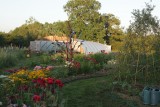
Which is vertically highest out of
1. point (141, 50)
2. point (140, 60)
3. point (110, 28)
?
point (110, 28)

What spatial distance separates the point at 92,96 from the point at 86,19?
46614mm

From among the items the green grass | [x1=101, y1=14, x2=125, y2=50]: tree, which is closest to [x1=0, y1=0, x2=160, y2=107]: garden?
the green grass

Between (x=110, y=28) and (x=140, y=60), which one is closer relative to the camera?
(x=140, y=60)

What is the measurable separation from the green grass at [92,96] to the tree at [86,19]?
4192cm

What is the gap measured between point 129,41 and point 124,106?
3.05 m

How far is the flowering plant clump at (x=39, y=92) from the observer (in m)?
5.68

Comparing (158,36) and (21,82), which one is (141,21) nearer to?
(158,36)

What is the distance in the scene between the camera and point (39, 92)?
6469mm

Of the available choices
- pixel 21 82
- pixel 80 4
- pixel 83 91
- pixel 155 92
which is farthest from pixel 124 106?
pixel 80 4

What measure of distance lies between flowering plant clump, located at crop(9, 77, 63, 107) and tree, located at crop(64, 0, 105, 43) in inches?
1766

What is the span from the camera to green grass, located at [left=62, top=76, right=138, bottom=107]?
23.7 ft

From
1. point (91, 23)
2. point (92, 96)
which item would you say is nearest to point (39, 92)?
point (92, 96)

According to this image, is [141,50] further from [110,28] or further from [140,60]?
[110,28]

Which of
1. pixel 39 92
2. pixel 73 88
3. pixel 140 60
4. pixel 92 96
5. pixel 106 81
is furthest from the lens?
pixel 106 81
